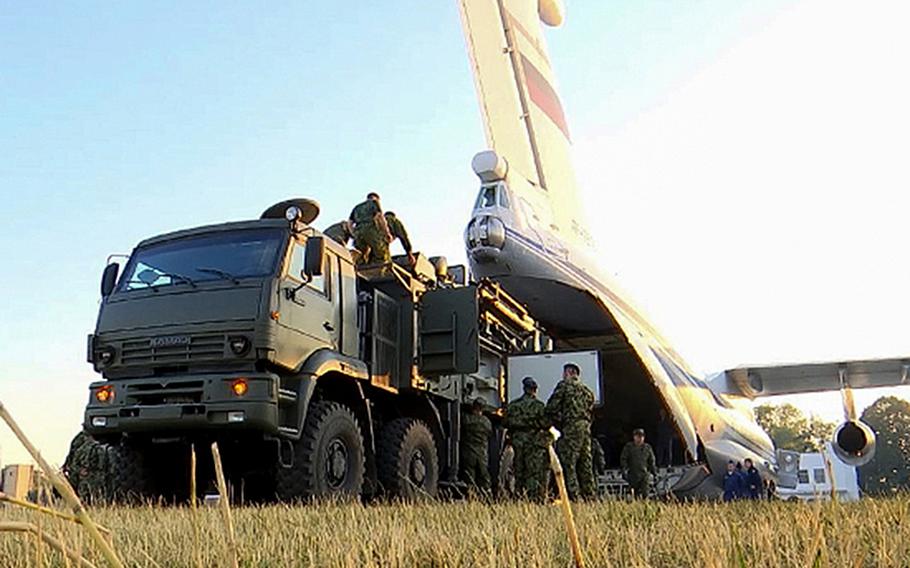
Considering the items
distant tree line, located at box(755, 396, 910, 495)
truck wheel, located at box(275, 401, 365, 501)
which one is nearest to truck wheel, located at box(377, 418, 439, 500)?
truck wheel, located at box(275, 401, 365, 501)

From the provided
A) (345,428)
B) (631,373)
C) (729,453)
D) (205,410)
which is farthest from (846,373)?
(205,410)

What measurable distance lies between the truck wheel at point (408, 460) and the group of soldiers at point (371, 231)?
1670mm

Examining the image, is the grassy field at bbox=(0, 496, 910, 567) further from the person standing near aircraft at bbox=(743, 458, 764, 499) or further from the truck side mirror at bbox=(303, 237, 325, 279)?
the person standing near aircraft at bbox=(743, 458, 764, 499)

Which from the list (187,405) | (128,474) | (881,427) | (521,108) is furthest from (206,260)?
(881,427)

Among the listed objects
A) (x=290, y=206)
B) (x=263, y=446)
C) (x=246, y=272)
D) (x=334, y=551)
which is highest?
(x=290, y=206)

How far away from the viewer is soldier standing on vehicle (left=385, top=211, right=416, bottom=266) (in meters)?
8.77

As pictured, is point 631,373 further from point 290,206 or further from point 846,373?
point 846,373

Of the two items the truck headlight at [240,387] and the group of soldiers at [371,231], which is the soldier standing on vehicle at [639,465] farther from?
the truck headlight at [240,387]

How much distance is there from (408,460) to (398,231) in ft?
8.07

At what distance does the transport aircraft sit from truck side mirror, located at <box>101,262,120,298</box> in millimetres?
4477

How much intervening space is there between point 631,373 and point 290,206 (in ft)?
21.7

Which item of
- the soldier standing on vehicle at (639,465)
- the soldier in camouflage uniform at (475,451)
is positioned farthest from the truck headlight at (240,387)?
the soldier standing on vehicle at (639,465)

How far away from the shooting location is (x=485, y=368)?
9742 mm

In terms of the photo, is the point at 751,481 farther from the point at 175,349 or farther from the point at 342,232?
the point at 175,349
